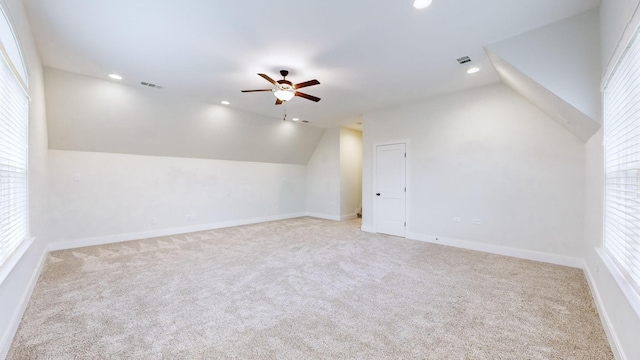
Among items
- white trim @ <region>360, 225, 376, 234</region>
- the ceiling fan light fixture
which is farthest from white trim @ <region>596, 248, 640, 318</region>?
white trim @ <region>360, 225, 376, 234</region>

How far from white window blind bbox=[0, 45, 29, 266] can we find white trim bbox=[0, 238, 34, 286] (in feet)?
0.12

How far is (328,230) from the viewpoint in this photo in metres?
6.13

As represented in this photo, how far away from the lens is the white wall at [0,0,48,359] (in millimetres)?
1888

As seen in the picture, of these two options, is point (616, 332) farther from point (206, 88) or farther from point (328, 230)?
point (206, 88)

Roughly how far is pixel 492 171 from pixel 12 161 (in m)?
5.92

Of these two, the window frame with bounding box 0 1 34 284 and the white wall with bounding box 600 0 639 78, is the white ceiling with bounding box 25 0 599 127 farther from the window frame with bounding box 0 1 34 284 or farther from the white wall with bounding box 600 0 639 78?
the window frame with bounding box 0 1 34 284

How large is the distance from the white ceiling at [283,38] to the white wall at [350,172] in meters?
3.26

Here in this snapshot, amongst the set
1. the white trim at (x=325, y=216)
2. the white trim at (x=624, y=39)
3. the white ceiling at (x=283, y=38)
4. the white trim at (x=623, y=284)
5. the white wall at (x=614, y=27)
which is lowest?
the white trim at (x=325, y=216)

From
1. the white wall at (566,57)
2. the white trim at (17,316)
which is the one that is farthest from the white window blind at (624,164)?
the white trim at (17,316)

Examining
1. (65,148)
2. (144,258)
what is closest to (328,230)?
(144,258)

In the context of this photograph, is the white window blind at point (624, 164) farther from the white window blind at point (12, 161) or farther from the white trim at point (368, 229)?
the white window blind at point (12, 161)

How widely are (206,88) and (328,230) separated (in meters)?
3.86

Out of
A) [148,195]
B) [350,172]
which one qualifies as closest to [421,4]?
[350,172]

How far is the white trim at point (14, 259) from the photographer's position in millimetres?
1831
